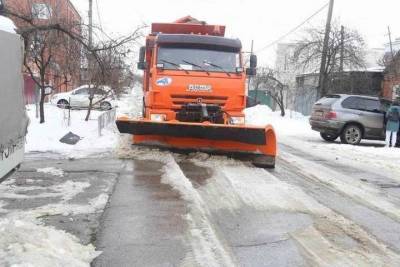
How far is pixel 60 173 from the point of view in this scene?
9273 mm

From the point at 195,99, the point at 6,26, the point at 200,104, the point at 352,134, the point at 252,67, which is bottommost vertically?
the point at 352,134

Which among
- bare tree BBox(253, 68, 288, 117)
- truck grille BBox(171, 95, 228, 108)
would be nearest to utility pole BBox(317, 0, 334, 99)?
bare tree BBox(253, 68, 288, 117)

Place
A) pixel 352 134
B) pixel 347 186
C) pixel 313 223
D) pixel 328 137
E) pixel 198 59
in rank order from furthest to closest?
pixel 328 137 → pixel 352 134 → pixel 198 59 → pixel 347 186 → pixel 313 223

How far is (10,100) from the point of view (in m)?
4.95

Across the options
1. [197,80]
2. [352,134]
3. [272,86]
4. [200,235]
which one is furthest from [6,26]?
[272,86]

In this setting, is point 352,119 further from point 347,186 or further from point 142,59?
point 347,186

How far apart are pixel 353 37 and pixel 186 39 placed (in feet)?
70.9

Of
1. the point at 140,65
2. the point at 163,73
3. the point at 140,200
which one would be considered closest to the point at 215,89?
the point at 163,73

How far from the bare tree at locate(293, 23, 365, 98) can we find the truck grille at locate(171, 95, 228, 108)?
1839cm

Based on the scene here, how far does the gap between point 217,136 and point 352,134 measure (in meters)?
8.64

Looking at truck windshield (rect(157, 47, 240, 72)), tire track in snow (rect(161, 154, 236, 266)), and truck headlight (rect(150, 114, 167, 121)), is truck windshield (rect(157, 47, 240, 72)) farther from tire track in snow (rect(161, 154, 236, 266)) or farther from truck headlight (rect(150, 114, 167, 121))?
tire track in snow (rect(161, 154, 236, 266))

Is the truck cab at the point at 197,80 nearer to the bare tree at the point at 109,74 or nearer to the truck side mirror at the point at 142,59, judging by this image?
the truck side mirror at the point at 142,59

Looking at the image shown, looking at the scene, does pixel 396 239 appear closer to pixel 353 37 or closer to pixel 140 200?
pixel 140 200

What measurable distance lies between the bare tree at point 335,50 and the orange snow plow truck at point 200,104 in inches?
707
